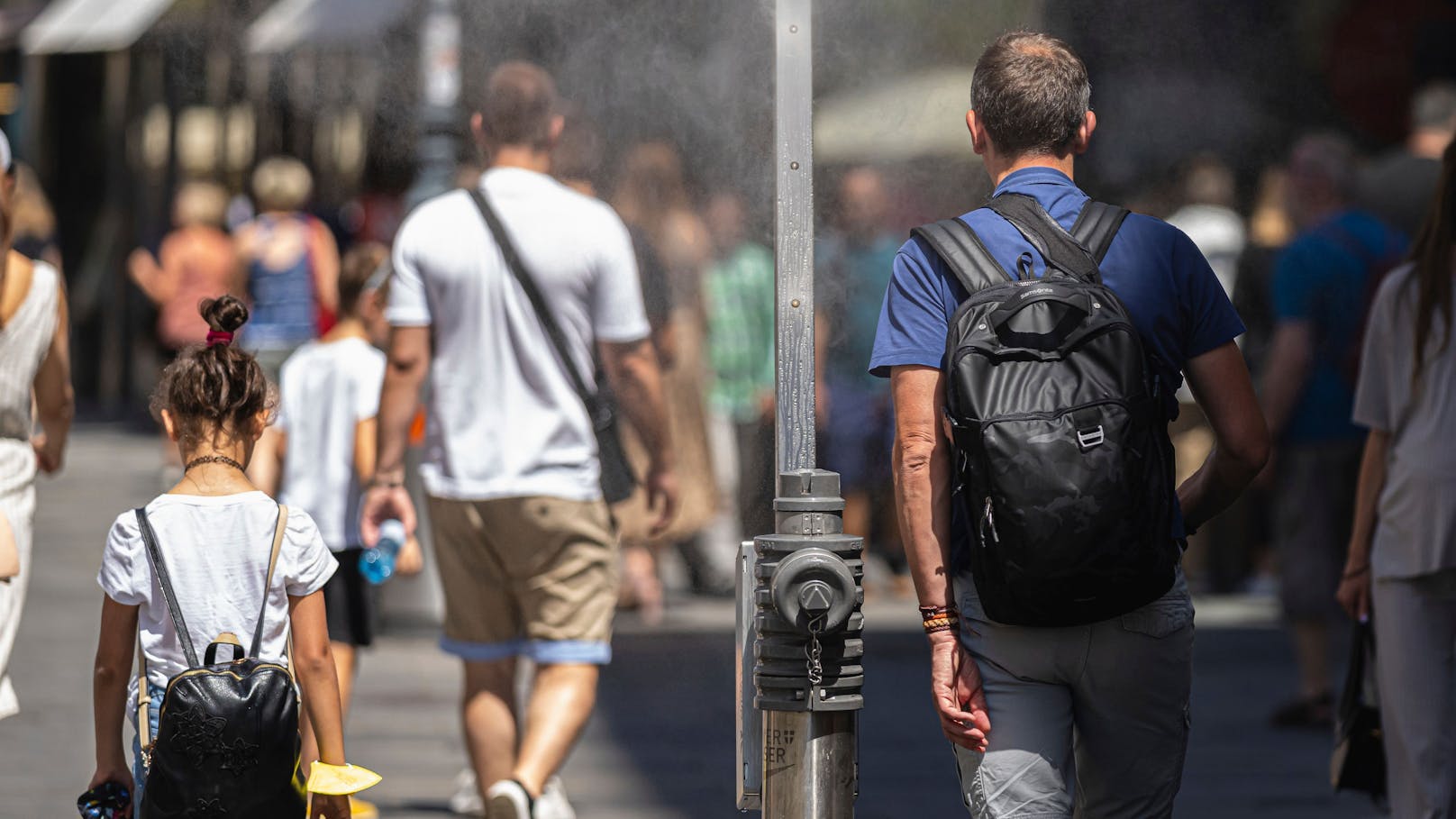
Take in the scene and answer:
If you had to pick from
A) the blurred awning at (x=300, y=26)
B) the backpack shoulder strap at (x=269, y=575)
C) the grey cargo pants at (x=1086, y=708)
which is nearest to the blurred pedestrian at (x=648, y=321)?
the blurred awning at (x=300, y=26)

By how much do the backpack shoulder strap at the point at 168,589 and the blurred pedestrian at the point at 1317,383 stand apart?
16.7 ft

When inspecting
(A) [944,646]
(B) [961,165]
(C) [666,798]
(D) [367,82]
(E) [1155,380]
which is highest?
(D) [367,82]

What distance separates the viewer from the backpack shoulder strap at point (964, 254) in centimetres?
350

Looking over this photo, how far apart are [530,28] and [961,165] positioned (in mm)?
1711

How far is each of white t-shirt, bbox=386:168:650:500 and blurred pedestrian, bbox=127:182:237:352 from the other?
31.6 ft

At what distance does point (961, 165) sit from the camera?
732 cm

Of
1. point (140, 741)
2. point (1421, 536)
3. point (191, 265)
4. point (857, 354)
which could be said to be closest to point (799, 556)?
point (140, 741)

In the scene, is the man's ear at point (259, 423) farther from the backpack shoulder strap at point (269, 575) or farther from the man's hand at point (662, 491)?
the man's hand at point (662, 491)

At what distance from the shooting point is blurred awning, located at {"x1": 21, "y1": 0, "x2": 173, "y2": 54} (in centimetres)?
1178

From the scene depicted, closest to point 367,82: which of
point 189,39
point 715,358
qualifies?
point 715,358

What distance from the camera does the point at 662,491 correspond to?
5785mm

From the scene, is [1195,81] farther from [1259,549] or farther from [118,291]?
[118,291]

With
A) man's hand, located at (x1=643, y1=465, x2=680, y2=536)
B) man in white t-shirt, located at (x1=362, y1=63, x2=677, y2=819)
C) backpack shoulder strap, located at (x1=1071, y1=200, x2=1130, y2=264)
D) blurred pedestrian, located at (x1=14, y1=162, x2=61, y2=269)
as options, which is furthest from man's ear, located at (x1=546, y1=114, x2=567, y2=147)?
blurred pedestrian, located at (x1=14, y1=162, x2=61, y2=269)

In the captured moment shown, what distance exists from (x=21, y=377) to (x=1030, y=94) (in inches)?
106
